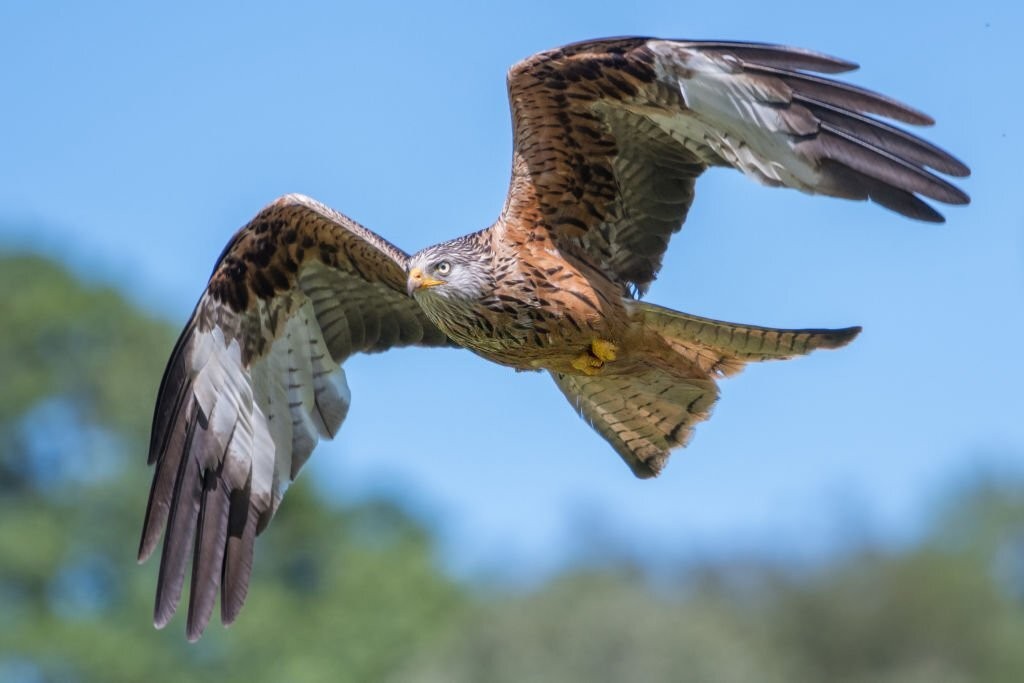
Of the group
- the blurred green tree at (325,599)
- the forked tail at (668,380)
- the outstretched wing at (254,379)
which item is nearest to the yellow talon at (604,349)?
the forked tail at (668,380)

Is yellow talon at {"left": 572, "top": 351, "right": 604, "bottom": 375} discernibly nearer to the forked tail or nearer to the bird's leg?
the bird's leg

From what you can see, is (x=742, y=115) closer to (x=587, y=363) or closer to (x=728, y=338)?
(x=728, y=338)

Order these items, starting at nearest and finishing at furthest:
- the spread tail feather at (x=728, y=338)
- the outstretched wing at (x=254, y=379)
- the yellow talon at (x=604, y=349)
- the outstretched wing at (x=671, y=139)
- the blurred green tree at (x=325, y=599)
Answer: the outstretched wing at (x=671, y=139), the spread tail feather at (x=728, y=338), the yellow talon at (x=604, y=349), the outstretched wing at (x=254, y=379), the blurred green tree at (x=325, y=599)

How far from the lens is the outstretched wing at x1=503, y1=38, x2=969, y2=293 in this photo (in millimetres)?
9117

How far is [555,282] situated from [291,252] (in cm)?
221

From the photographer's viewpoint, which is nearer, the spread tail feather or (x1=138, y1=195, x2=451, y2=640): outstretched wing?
the spread tail feather

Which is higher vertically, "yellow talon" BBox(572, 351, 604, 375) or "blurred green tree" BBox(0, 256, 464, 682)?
"blurred green tree" BBox(0, 256, 464, 682)

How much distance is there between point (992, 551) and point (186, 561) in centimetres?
5998

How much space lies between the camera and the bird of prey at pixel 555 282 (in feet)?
31.1

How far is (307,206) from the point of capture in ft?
37.5

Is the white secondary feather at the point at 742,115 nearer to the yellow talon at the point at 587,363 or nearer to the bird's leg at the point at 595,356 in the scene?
the bird's leg at the point at 595,356

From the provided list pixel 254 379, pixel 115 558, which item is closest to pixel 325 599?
pixel 115 558

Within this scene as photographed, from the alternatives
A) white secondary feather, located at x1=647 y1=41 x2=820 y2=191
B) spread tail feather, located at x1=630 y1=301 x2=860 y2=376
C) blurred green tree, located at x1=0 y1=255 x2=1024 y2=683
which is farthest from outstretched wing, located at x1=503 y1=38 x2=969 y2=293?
blurred green tree, located at x1=0 y1=255 x2=1024 y2=683

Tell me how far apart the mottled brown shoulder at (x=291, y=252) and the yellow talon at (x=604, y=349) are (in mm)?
1383
